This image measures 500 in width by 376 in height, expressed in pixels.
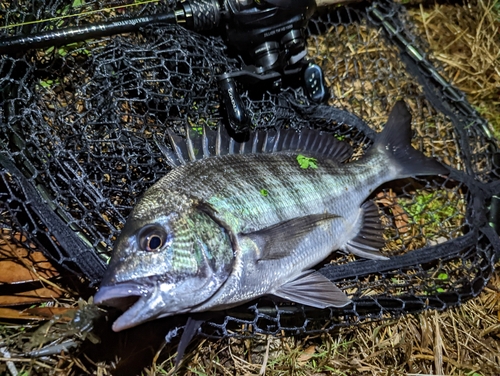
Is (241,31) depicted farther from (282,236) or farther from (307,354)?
(307,354)

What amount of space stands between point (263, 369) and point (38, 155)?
6.16 feet

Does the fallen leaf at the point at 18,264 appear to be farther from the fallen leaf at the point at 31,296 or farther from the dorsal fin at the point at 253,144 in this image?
the dorsal fin at the point at 253,144

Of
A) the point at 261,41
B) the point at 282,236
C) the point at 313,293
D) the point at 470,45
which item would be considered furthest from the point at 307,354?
the point at 470,45

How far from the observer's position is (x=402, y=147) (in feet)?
10.3

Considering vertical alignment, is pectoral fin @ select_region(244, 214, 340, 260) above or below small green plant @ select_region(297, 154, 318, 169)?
below

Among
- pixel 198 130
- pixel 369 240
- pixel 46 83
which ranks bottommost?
pixel 369 240

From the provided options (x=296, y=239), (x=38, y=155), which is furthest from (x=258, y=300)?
(x=38, y=155)

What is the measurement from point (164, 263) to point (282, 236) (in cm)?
68

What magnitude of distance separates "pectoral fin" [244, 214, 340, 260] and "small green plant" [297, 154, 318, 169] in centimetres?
35

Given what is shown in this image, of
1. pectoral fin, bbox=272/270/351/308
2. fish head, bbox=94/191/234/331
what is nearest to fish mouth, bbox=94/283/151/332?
fish head, bbox=94/191/234/331

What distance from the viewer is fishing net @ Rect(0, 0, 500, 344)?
8.47 feet

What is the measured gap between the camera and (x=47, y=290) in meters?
2.80

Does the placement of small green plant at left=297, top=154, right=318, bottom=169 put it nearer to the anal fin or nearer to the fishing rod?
the fishing rod

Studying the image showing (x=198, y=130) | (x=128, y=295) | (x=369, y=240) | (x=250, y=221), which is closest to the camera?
(x=128, y=295)
